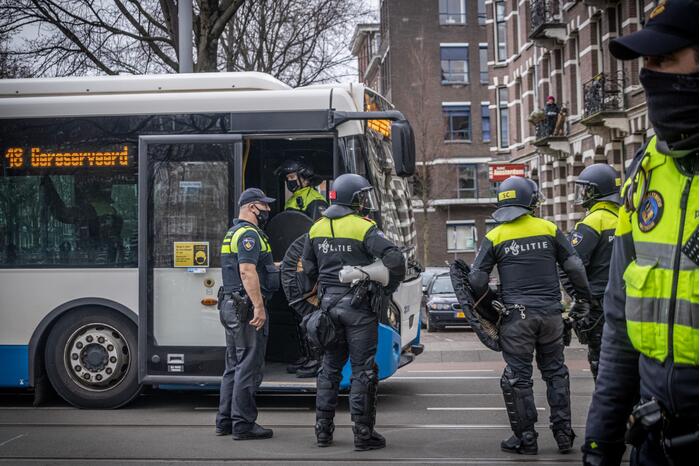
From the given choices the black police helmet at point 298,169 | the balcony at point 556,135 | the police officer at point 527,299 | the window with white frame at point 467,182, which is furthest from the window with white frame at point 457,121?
the police officer at point 527,299

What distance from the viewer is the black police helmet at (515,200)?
23.6 ft

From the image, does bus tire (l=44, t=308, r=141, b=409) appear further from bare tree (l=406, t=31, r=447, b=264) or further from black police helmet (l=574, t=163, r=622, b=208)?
bare tree (l=406, t=31, r=447, b=264)

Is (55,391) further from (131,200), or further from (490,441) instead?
(490,441)

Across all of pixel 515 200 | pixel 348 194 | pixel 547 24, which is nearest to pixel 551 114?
pixel 547 24

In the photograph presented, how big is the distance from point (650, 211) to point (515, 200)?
4.60m

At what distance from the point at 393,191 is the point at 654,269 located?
7.22 metres

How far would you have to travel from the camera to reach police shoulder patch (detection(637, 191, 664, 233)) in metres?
2.64

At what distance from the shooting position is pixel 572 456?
6.91m

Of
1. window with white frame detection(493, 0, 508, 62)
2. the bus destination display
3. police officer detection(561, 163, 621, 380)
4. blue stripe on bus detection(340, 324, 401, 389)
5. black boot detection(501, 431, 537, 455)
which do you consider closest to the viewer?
black boot detection(501, 431, 537, 455)

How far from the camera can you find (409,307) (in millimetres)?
9891

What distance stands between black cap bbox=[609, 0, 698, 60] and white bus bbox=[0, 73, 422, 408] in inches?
244

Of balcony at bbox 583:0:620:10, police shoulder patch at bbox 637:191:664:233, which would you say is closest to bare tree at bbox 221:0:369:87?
balcony at bbox 583:0:620:10

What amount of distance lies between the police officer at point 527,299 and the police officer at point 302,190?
2.65 m

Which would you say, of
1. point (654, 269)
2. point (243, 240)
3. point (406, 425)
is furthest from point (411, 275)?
point (654, 269)
